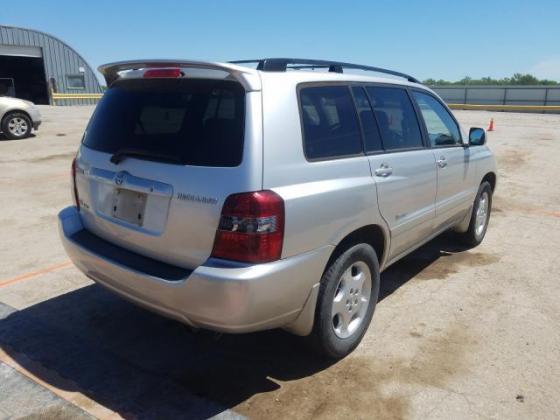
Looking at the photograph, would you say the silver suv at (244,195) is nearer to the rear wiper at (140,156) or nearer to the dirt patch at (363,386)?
the rear wiper at (140,156)

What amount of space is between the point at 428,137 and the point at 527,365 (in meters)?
1.98

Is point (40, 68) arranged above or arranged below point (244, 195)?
above

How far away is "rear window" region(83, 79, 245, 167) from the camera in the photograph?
2572mm

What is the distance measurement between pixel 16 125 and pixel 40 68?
2210 centimetres

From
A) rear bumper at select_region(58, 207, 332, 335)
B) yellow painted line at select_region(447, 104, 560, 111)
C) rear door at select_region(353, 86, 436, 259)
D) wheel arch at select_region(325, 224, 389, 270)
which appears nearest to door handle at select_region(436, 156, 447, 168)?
rear door at select_region(353, 86, 436, 259)

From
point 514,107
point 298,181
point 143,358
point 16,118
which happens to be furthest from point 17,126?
point 514,107

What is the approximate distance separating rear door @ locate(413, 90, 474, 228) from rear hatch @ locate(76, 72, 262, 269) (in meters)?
2.26

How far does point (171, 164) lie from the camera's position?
105 inches

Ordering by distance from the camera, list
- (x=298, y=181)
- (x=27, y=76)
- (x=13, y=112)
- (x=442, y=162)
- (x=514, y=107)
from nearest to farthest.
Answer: (x=298, y=181)
(x=442, y=162)
(x=13, y=112)
(x=514, y=107)
(x=27, y=76)

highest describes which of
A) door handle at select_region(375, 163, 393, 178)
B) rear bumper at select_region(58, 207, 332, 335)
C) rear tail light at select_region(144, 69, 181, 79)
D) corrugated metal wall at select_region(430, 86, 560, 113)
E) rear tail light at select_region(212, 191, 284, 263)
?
corrugated metal wall at select_region(430, 86, 560, 113)

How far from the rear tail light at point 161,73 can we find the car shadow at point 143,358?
1576mm

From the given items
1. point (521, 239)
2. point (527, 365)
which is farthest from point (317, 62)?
point (521, 239)

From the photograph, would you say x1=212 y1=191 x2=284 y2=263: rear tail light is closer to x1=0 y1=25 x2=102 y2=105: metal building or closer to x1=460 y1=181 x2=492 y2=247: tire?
x1=460 y1=181 x2=492 y2=247: tire

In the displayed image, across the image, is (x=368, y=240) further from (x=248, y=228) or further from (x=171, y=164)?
(x=171, y=164)
